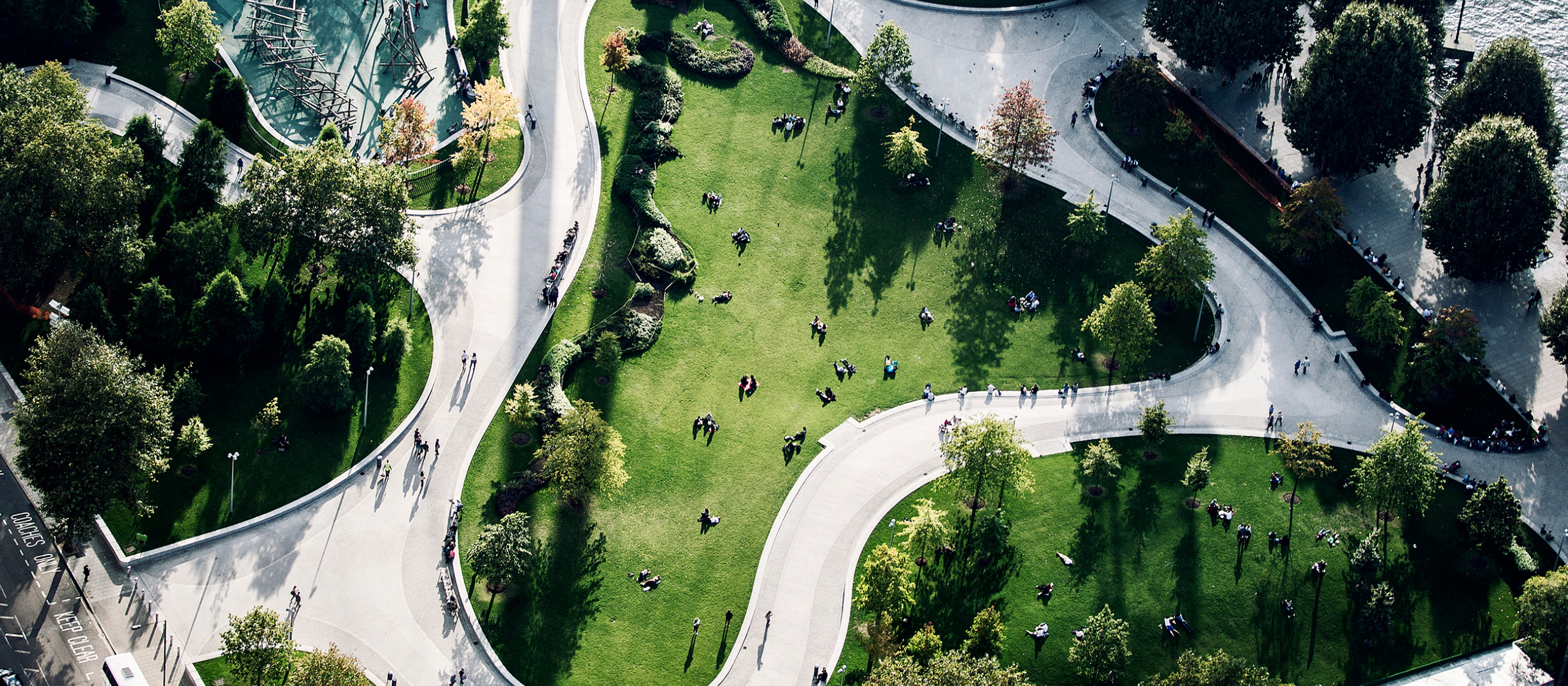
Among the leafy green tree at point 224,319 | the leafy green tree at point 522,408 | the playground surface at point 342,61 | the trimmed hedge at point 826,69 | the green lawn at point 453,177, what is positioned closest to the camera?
the leafy green tree at point 522,408

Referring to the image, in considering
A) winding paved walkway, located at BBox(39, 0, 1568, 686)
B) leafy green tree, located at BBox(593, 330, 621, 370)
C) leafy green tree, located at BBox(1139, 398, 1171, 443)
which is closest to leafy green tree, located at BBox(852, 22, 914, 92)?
winding paved walkway, located at BBox(39, 0, 1568, 686)

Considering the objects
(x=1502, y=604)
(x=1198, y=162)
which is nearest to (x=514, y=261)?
(x=1198, y=162)

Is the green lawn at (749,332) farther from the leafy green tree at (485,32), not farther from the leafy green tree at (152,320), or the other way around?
the leafy green tree at (152,320)

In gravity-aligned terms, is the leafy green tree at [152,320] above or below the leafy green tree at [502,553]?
above

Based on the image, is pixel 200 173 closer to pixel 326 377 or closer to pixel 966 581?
pixel 326 377

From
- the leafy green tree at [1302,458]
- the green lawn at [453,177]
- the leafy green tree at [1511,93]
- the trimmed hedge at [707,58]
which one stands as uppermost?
the leafy green tree at [1511,93]

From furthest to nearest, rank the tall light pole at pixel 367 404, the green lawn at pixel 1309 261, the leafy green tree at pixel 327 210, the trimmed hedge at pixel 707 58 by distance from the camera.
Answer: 1. the trimmed hedge at pixel 707 58
2. the green lawn at pixel 1309 261
3. the leafy green tree at pixel 327 210
4. the tall light pole at pixel 367 404

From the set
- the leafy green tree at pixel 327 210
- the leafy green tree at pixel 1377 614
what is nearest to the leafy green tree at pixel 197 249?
the leafy green tree at pixel 327 210

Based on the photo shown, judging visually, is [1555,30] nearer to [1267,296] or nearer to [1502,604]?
[1267,296]
